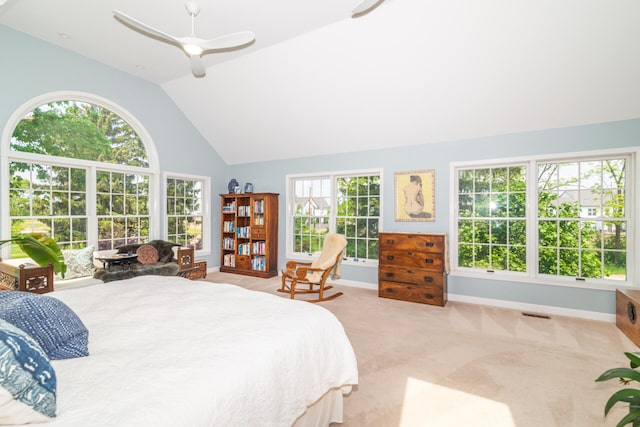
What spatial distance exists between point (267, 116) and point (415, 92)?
249 centimetres

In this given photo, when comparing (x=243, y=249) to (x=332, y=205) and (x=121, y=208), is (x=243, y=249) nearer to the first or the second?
(x=332, y=205)

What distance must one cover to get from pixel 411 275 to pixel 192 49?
12.6 feet

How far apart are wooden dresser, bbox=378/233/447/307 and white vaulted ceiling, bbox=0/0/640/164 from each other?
1635mm

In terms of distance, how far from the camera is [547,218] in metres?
3.98

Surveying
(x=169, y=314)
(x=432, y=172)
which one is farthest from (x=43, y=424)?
(x=432, y=172)

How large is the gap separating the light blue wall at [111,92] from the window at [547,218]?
483cm

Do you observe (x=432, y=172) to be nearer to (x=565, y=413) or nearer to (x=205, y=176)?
(x=565, y=413)

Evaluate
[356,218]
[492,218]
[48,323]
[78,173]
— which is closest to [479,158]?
[492,218]

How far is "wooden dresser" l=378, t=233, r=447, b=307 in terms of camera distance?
4070 mm

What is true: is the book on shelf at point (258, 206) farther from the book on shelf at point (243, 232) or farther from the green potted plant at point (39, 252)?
the green potted plant at point (39, 252)

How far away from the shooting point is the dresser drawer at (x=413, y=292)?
13.4ft

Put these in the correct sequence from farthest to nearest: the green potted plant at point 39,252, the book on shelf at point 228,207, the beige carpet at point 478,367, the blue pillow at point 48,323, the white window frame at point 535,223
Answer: the book on shelf at point 228,207 → the white window frame at point 535,223 → the green potted plant at point 39,252 → the beige carpet at point 478,367 → the blue pillow at point 48,323

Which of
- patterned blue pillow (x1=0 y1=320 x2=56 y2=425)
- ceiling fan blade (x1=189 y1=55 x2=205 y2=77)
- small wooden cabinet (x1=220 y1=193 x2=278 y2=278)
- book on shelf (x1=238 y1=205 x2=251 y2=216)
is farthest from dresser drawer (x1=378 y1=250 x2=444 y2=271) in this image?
patterned blue pillow (x1=0 y1=320 x2=56 y2=425)

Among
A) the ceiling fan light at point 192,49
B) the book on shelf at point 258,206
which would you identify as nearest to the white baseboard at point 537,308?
the book on shelf at point 258,206
